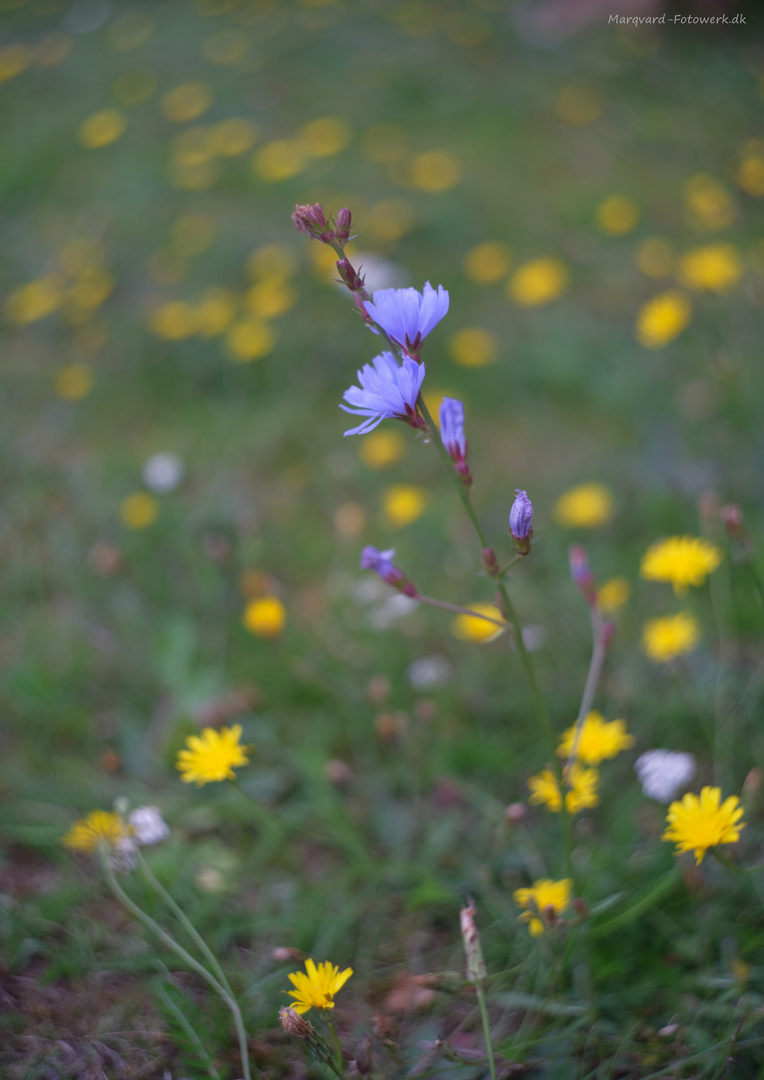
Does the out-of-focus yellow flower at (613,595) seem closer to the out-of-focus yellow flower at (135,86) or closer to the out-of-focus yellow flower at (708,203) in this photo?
the out-of-focus yellow flower at (708,203)

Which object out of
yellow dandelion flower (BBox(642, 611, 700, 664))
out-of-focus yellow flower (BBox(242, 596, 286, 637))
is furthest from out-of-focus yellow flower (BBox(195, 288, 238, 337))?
yellow dandelion flower (BBox(642, 611, 700, 664))

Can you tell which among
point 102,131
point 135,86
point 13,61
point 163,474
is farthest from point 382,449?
point 13,61

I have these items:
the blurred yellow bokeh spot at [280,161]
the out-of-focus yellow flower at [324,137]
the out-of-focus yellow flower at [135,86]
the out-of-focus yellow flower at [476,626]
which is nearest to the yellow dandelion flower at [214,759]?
the out-of-focus yellow flower at [476,626]

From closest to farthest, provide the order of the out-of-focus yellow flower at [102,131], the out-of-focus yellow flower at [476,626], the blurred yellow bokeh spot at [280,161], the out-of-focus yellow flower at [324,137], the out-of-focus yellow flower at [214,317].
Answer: the out-of-focus yellow flower at [476,626] → the out-of-focus yellow flower at [214,317] → the blurred yellow bokeh spot at [280,161] → the out-of-focus yellow flower at [324,137] → the out-of-focus yellow flower at [102,131]

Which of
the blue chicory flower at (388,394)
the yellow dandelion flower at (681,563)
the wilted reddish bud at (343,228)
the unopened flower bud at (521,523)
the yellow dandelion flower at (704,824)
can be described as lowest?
the yellow dandelion flower at (681,563)

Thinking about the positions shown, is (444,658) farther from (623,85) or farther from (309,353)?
(623,85)

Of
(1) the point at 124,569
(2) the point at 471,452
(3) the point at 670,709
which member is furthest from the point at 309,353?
(3) the point at 670,709
